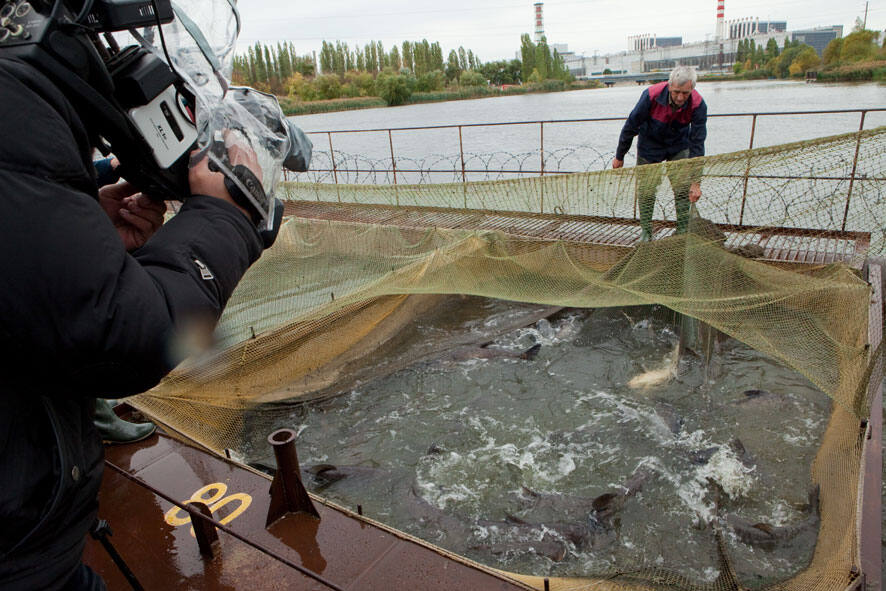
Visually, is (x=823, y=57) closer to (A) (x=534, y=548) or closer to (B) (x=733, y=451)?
(B) (x=733, y=451)

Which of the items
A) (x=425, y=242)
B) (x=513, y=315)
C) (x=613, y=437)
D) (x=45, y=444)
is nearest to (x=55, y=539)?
(x=45, y=444)

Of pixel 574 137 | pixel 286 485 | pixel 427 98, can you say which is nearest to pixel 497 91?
pixel 427 98

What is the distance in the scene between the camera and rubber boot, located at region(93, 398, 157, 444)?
4.09 m

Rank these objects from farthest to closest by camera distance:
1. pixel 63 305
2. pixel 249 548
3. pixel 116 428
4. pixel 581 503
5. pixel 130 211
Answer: pixel 581 503 → pixel 116 428 → pixel 249 548 → pixel 130 211 → pixel 63 305

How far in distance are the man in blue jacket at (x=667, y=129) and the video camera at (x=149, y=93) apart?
14.1 feet

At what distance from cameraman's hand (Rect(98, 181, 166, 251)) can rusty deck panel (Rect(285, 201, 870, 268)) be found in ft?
16.2

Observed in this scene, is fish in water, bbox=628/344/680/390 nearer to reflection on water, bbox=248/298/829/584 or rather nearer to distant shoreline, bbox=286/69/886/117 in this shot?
reflection on water, bbox=248/298/829/584

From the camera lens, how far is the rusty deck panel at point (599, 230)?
5258 millimetres

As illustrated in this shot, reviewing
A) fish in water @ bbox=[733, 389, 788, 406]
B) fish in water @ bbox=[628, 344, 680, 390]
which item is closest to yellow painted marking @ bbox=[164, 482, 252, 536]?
fish in water @ bbox=[628, 344, 680, 390]

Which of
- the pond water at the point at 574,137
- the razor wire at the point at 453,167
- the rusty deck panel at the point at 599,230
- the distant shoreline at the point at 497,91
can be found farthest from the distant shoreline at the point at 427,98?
the rusty deck panel at the point at 599,230

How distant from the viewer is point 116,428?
419 cm

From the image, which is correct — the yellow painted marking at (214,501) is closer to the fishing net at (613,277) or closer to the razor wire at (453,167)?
the fishing net at (613,277)

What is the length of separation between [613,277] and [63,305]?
5.25m

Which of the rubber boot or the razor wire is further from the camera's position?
the razor wire
